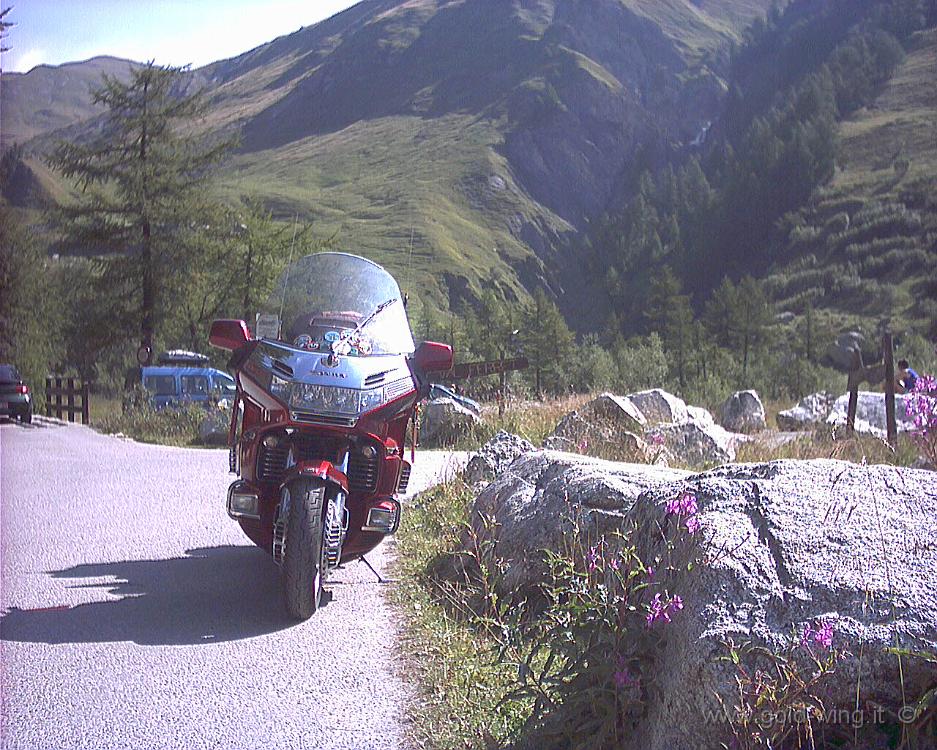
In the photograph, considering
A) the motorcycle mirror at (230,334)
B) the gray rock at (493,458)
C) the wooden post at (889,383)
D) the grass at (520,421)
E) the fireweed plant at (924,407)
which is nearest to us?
the fireweed plant at (924,407)

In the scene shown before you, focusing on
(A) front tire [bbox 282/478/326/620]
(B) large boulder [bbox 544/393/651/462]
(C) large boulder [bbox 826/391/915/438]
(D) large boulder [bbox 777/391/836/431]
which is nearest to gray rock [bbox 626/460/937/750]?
(A) front tire [bbox 282/478/326/620]

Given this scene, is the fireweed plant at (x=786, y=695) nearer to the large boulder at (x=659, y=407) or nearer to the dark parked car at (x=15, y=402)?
the large boulder at (x=659, y=407)

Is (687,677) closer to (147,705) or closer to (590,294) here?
(147,705)

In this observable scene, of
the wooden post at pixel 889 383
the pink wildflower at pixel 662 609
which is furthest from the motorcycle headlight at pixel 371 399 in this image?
the wooden post at pixel 889 383

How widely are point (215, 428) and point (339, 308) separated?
10.5 m

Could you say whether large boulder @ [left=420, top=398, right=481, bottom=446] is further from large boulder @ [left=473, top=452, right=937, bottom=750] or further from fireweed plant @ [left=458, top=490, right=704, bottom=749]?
fireweed plant @ [left=458, top=490, right=704, bottom=749]

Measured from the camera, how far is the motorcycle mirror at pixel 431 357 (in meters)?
6.31

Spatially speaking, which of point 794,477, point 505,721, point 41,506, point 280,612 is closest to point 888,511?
point 794,477

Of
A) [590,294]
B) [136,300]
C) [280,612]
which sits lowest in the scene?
[590,294]

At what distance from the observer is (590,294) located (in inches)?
4668

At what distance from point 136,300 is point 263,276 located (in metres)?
3.98

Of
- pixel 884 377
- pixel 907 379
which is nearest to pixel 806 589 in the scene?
pixel 907 379

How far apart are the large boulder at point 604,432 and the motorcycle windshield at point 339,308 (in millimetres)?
3078

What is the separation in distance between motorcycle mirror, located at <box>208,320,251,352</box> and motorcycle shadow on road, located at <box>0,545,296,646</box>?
146 cm
